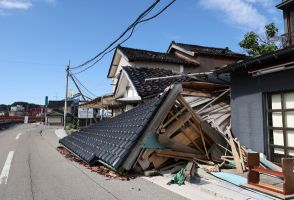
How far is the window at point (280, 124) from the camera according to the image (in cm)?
883

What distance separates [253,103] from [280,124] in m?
1.25

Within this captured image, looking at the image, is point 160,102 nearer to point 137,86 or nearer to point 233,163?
point 233,163

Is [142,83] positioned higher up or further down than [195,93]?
higher up

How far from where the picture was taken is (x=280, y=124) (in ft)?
30.1

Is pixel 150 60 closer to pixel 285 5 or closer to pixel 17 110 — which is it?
pixel 285 5

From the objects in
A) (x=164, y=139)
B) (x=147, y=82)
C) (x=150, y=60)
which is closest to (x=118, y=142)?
(x=164, y=139)

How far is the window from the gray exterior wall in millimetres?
193

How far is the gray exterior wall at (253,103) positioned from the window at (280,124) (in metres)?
0.19

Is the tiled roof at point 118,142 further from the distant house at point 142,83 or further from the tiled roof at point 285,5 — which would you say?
the tiled roof at point 285,5

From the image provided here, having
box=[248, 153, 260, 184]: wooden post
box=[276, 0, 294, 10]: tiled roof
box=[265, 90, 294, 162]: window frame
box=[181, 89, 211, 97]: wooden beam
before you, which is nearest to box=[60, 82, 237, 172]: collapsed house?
box=[265, 90, 294, 162]: window frame

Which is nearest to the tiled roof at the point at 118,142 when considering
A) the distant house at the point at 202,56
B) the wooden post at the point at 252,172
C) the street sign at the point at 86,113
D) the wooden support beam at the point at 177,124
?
the wooden support beam at the point at 177,124

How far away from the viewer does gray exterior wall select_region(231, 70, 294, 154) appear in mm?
9172

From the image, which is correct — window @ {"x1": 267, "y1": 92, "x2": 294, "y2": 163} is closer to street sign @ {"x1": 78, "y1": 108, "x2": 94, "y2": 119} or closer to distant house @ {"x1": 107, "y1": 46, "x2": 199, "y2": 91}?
distant house @ {"x1": 107, "y1": 46, "x2": 199, "y2": 91}

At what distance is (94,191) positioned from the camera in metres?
7.20
